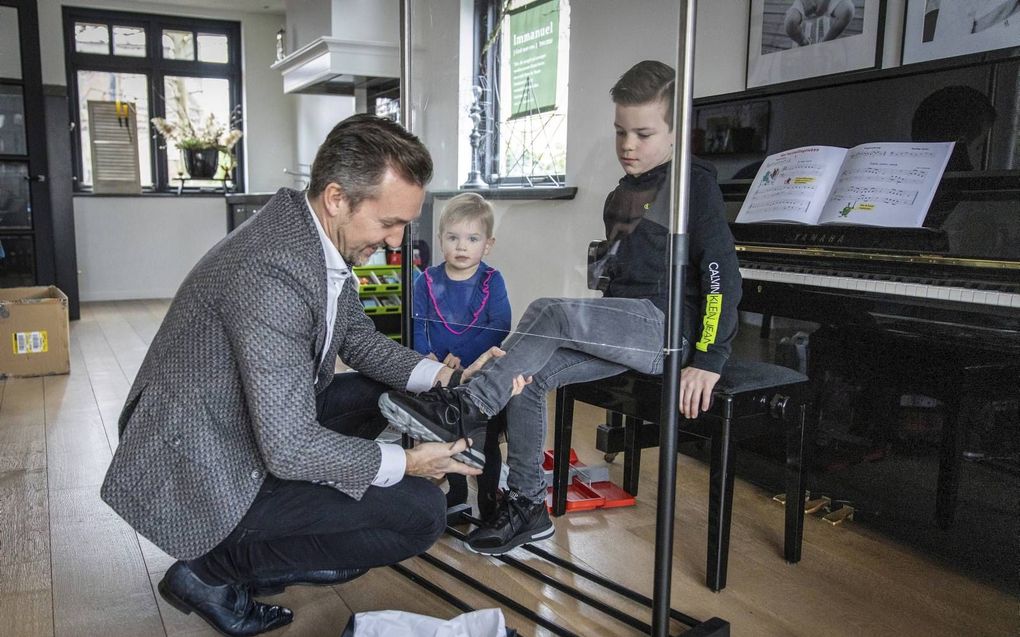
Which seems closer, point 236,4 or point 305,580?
point 305,580

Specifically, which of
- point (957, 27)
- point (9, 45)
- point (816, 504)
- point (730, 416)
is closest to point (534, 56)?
point (730, 416)

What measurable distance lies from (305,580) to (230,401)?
2.14ft

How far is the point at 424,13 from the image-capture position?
2.08m

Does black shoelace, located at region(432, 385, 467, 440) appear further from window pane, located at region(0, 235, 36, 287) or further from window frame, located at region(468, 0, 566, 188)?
window pane, located at region(0, 235, 36, 287)

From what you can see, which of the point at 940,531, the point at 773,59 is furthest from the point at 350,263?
the point at 773,59

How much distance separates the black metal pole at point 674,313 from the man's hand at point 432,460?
40 centimetres

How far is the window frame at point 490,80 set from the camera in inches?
71.8

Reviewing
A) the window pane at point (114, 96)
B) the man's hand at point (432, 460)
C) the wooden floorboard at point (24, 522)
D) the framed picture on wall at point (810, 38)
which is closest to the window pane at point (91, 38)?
the window pane at point (114, 96)

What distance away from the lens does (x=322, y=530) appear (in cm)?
153

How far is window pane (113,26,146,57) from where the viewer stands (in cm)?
684

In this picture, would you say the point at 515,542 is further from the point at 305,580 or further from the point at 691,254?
the point at 691,254

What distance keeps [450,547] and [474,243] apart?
0.81 metres

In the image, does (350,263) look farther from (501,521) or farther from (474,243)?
(501,521)

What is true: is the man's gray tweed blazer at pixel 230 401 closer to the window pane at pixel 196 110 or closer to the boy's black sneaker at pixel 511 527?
the boy's black sneaker at pixel 511 527
